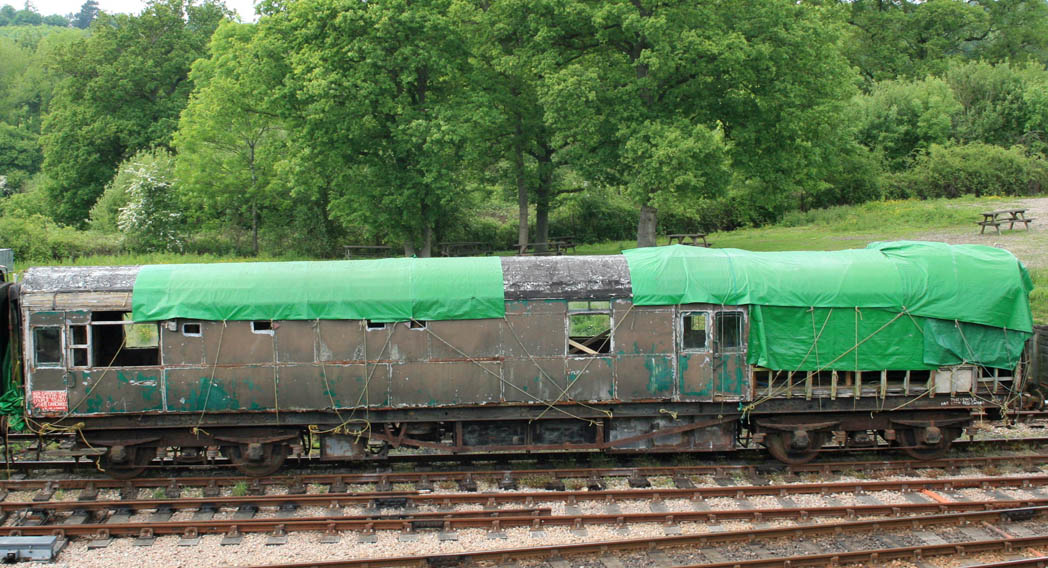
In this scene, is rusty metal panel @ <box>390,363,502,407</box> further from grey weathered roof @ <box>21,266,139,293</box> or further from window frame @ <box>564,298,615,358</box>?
grey weathered roof @ <box>21,266,139,293</box>

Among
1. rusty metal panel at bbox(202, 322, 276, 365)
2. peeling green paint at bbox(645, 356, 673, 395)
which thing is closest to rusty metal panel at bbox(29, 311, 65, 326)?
rusty metal panel at bbox(202, 322, 276, 365)

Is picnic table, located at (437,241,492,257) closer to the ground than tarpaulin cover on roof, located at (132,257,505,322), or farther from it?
farther from it

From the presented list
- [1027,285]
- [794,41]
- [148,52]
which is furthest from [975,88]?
[148,52]

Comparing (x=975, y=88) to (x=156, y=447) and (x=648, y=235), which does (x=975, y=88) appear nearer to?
(x=648, y=235)

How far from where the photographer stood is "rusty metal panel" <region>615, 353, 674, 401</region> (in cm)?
1441

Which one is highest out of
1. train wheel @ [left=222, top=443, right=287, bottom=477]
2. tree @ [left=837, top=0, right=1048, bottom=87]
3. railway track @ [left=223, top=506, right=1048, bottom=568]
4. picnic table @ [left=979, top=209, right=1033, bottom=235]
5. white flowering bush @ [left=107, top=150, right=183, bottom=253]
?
tree @ [left=837, top=0, right=1048, bottom=87]

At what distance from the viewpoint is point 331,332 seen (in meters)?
14.2

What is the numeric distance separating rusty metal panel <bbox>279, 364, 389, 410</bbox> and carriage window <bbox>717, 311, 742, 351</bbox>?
604cm

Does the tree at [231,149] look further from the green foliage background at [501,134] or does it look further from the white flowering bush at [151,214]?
the white flowering bush at [151,214]

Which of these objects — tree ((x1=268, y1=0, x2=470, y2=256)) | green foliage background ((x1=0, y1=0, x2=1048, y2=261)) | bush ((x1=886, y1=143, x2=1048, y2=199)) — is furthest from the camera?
bush ((x1=886, y1=143, x2=1048, y2=199))

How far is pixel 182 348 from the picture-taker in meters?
14.1

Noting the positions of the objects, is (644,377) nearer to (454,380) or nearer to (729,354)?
(729,354)

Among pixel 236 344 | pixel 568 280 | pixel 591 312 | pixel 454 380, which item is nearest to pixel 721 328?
pixel 591 312

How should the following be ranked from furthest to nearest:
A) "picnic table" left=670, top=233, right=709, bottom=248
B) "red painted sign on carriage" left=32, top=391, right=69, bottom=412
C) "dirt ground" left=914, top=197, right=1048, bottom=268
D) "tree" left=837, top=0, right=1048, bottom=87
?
"tree" left=837, top=0, right=1048, bottom=87
"picnic table" left=670, top=233, right=709, bottom=248
"dirt ground" left=914, top=197, right=1048, bottom=268
"red painted sign on carriage" left=32, top=391, right=69, bottom=412
